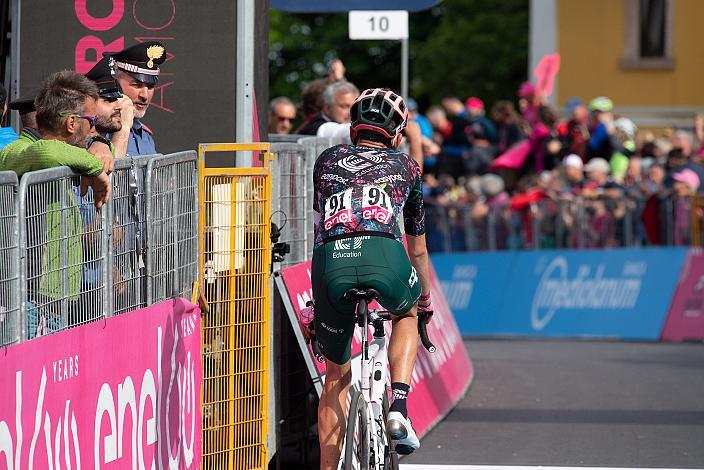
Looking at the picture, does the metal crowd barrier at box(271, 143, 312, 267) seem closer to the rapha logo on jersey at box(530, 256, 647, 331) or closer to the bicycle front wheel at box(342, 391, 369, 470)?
the bicycle front wheel at box(342, 391, 369, 470)

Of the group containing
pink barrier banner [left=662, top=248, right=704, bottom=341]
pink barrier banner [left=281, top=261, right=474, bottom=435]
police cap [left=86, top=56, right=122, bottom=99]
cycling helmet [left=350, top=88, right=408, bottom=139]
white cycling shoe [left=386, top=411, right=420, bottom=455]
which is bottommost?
pink barrier banner [left=662, top=248, right=704, bottom=341]

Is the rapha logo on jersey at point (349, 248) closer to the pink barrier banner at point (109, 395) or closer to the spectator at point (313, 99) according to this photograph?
the pink barrier banner at point (109, 395)

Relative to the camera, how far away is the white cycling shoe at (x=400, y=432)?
7.91 meters

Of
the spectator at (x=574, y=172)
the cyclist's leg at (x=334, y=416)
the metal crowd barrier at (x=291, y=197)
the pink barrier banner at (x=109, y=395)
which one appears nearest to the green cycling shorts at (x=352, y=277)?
the cyclist's leg at (x=334, y=416)

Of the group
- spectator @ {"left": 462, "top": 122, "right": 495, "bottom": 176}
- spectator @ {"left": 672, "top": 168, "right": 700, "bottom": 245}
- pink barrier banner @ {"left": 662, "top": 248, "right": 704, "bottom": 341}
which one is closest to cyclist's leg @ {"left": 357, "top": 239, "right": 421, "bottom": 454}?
pink barrier banner @ {"left": 662, "top": 248, "right": 704, "bottom": 341}

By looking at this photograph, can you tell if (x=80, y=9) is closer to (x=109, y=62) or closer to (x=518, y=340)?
(x=109, y=62)

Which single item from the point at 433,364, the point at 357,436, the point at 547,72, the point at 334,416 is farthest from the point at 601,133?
the point at 357,436

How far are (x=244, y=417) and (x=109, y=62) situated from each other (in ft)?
6.57

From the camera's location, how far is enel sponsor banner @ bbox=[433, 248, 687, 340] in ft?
65.2

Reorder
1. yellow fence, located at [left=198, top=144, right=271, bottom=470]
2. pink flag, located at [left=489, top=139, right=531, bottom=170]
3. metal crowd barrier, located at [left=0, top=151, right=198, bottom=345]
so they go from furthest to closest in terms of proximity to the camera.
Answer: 1. pink flag, located at [left=489, top=139, right=531, bottom=170]
2. yellow fence, located at [left=198, top=144, right=271, bottom=470]
3. metal crowd barrier, located at [left=0, top=151, right=198, bottom=345]

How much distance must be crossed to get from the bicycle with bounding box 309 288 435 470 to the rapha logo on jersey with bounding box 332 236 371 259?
18 cm

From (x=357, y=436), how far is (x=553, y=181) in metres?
13.6

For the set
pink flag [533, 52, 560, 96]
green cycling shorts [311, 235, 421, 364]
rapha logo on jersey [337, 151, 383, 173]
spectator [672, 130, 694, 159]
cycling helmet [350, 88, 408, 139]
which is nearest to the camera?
green cycling shorts [311, 235, 421, 364]

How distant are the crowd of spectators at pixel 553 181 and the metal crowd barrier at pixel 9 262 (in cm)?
1271
